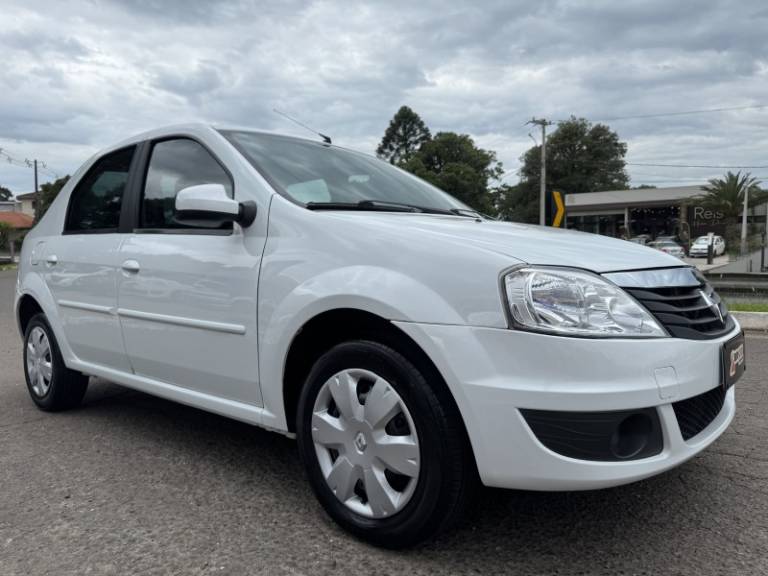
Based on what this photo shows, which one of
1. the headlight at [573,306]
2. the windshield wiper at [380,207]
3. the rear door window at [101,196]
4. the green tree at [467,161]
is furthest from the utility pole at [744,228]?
the headlight at [573,306]

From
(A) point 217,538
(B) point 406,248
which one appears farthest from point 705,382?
(A) point 217,538

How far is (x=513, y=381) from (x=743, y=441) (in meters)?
2.09

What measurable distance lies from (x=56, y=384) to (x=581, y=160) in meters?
63.3

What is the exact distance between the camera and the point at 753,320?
754 centimetres

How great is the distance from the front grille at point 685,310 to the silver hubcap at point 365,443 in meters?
0.85

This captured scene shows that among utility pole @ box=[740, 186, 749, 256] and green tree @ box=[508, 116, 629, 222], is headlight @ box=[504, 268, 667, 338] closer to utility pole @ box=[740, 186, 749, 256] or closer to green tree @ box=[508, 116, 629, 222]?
utility pole @ box=[740, 186, 749, 256]

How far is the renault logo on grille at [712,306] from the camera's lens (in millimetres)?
2290

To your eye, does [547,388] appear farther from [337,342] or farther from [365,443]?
[337,342]

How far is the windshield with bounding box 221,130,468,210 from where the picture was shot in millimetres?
2764

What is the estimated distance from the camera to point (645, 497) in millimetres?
2590

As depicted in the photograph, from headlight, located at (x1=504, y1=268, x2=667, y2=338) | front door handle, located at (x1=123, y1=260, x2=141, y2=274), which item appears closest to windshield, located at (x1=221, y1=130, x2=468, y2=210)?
front door handle, located at (x1=123, y1=260, x2=141, y2=274)

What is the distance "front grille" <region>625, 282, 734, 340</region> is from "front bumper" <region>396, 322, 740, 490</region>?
0.25ft

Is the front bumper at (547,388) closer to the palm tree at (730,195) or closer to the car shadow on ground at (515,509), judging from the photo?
the car shadow on ground at (515,509)

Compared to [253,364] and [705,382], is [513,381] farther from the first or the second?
[253,364]
